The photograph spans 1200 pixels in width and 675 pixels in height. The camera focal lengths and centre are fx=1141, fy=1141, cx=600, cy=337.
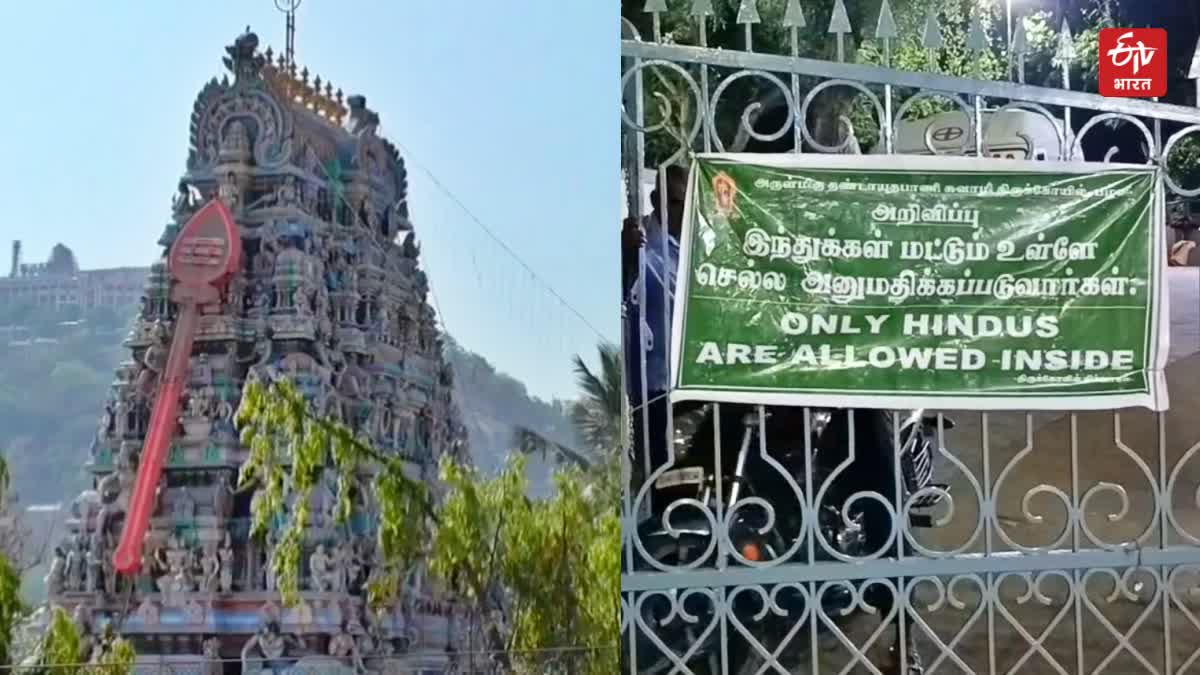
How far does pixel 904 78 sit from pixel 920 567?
126cm

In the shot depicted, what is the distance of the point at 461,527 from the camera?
2.80m

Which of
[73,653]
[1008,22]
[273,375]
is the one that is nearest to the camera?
[73,653]

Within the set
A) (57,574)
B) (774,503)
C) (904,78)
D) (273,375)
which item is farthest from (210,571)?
(904,78)

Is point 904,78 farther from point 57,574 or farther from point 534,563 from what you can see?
point 57,574

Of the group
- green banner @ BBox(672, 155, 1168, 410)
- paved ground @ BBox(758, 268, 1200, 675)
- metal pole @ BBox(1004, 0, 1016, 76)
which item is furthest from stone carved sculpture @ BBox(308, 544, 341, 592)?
metal pole @ BBox(1004, 0, 1016, 76)

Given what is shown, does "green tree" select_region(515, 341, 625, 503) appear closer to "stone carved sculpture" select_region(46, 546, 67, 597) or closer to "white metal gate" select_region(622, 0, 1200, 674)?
"white metal gate" select_region(622, 0, 1200, 674)

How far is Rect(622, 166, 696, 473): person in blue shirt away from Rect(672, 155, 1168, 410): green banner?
0.04 meters

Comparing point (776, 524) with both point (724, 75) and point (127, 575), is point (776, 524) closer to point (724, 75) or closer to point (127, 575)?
point (724, 75)

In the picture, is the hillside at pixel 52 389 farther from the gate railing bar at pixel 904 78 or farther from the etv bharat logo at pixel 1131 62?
the etv bharat logo at pixel 1131 62

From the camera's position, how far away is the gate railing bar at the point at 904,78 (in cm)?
286

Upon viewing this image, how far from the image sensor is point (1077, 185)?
297 cm

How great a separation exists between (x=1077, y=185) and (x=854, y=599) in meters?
1.22

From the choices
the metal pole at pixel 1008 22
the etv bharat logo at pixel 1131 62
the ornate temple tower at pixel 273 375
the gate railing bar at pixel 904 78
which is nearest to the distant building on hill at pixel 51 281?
the ornate temple tower at pixel 273 375

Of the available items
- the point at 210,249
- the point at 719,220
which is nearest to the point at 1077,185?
the point at 719,220
